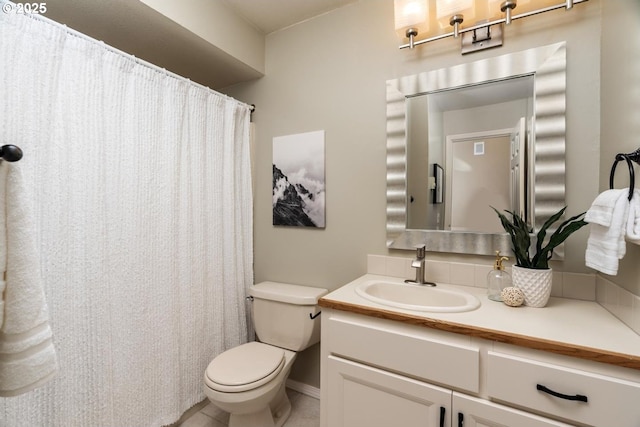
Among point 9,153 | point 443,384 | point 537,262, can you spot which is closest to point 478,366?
point 443,384

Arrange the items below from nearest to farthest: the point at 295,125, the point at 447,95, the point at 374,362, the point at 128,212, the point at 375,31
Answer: the point at 374,362 < the point at 128,212 < the point at 447,95 < the point at 375,31 < the point at 295,125

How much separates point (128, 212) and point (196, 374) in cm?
99

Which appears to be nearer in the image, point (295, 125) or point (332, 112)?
point (332, 112)

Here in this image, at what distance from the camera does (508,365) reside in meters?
0.89

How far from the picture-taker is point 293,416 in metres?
1.70

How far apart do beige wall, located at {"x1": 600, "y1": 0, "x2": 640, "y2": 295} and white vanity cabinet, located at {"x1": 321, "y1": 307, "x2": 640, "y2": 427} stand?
0.38 meters

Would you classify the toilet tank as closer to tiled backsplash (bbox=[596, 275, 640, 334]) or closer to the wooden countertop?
the wooden countertop

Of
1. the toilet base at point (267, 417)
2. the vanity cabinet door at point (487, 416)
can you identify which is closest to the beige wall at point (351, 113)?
the toilet base at point (267, 417)

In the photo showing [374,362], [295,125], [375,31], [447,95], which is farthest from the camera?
[295,125]

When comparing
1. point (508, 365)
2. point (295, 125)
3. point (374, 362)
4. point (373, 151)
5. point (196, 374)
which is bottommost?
point (196, 374)

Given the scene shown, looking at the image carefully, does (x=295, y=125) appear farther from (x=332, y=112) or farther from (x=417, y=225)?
(x=417, y=225)

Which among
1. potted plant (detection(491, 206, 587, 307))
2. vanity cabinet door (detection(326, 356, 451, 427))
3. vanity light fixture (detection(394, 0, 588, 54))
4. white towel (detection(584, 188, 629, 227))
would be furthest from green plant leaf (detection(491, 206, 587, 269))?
vanity light fixture (detection(394, 0, 588, 54))

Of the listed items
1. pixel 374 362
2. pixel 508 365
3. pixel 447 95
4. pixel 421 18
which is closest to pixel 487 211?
pixel 447 95

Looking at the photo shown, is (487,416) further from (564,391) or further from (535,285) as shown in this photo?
(535,285)
